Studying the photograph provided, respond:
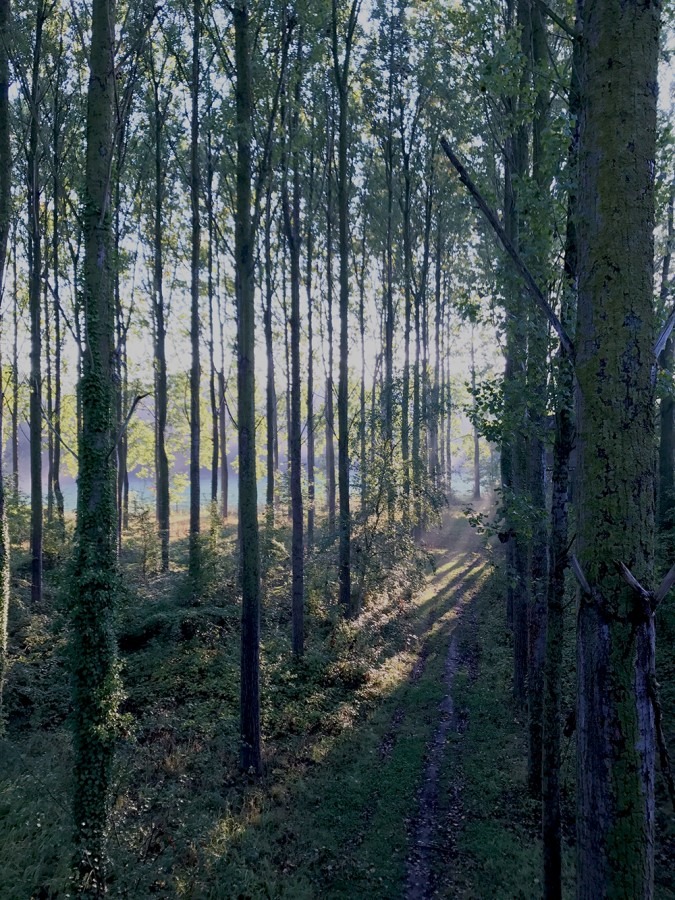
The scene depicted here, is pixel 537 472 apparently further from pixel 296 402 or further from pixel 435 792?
pixel 296 402

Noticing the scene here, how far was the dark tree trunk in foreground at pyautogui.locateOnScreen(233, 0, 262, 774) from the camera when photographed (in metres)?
8.69

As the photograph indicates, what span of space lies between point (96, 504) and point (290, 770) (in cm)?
583

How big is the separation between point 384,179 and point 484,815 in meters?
23.8

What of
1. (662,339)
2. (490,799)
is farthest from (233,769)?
(662,339)

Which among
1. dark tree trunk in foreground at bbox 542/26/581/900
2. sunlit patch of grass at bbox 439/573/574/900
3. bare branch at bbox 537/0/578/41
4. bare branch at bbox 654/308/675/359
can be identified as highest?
bare branch at bbox 537/0/578/41

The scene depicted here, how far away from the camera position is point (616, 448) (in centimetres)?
196

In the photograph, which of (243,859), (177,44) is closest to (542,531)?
(243,859)

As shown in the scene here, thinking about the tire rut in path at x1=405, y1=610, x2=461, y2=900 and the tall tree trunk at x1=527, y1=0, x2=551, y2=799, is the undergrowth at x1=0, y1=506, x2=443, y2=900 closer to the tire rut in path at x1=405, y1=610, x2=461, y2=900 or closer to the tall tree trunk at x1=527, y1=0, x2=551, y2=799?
the tire rut in path at x1=405, y1=610, x2=461, y2=900

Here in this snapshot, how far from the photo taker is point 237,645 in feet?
41.9

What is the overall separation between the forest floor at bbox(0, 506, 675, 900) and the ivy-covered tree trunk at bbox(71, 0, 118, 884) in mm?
377

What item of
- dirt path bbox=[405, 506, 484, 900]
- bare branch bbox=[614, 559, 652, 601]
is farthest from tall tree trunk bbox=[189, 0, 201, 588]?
bare branch bbox=[614, 559, 652, 601]

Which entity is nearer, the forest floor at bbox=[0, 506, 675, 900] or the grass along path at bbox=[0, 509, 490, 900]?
the grass along path at bbox=[0, 509, 490, 900]

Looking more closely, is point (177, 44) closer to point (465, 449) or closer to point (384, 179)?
point (384, 179)

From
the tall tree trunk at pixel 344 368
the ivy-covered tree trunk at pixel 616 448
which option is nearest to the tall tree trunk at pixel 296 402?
the tall tree trunk at pixel 344 368
